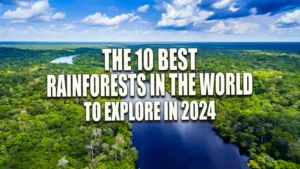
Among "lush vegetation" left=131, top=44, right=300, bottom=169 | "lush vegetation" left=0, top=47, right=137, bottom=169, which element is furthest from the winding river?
"lush vegetation" left=0, top=47, right=137, bottom=169

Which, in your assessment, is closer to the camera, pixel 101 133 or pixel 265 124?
pixel 101 133

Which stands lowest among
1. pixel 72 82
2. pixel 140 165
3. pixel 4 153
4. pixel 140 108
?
pixel 140 165

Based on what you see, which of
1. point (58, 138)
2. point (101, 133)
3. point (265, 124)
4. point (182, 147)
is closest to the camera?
point (58, 138)

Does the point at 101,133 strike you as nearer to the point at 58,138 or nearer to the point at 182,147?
the point at 58,138

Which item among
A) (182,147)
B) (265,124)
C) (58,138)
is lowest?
(182,147)

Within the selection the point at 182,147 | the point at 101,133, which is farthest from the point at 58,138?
the point at 182,147

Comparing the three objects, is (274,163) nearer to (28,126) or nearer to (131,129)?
(131,129)

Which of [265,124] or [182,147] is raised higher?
[265,124]

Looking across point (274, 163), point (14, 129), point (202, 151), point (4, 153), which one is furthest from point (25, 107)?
point (274, 163)

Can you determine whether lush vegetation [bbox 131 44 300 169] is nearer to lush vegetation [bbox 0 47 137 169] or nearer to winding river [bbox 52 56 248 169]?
winding river [bbox 52 56 248 169]
